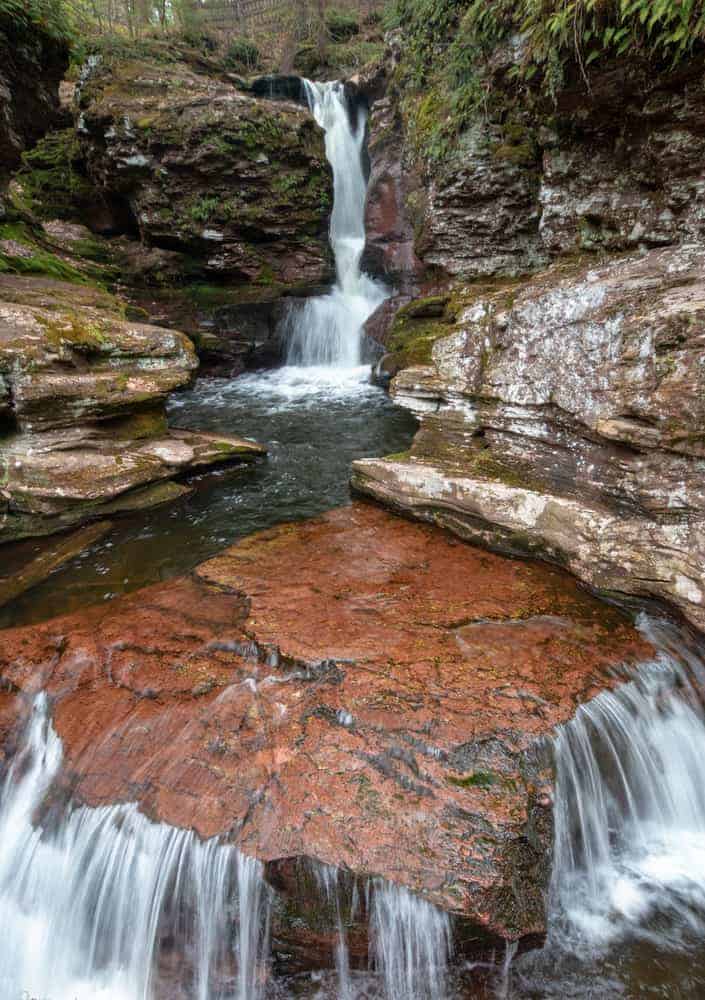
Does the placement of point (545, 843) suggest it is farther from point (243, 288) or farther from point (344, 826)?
point (243, 288)

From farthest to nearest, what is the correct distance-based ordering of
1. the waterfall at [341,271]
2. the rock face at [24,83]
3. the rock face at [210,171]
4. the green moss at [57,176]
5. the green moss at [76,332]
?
the green moss at [57,176]
the waterfall at [341,271]
the rock face at [210,171]
the rock face at [24,83]
the green moss at [76,332]

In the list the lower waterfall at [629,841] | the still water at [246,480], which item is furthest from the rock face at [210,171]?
the lower waterfall at [629,841]

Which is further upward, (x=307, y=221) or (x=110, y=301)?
(x=307, y=221)

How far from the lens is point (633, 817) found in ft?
10.8

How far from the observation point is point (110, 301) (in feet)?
26.7

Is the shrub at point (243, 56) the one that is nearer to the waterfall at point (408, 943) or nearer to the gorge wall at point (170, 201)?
the gorge wall at point (170, 201)

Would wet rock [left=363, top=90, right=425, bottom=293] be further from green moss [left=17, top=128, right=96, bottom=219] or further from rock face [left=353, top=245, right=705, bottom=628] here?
rock face [left=353, top=245, right=705, bottom=628]

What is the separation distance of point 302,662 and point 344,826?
1.09 metres

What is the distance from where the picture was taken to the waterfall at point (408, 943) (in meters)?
2.59

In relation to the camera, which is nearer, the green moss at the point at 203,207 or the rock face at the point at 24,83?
the rock face at the point at 24,83

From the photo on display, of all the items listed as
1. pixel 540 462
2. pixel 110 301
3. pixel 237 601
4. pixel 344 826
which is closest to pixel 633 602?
pixel 540 462

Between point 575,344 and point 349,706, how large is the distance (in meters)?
3.68

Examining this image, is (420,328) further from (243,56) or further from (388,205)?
(243,56)

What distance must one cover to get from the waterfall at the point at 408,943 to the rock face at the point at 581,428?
2.71 metres
